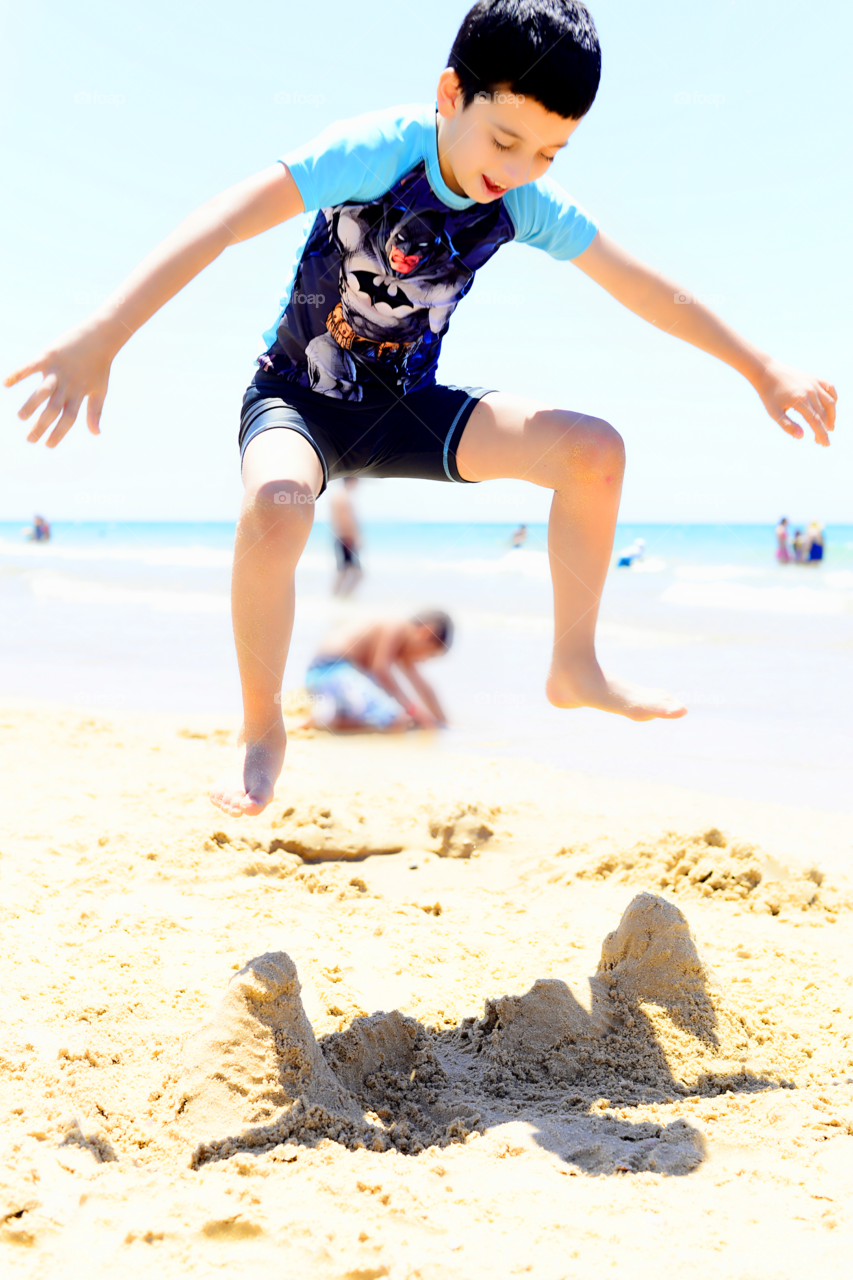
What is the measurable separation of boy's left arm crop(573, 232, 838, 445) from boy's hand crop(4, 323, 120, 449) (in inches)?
53.5

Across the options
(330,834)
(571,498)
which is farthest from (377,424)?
(330,834)

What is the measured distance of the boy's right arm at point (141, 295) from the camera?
1837 mm

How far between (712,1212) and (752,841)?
219 centimetres

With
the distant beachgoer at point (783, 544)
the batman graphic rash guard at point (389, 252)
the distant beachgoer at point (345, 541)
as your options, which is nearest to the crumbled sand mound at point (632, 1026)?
the batman graphic rash guard at point (389, 252)

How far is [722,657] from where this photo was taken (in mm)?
8711

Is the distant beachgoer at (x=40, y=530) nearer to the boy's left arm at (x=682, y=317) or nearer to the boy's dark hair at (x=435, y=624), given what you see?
the boy's dark hair at (x=435, y=624)

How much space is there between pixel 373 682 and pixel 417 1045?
356cm

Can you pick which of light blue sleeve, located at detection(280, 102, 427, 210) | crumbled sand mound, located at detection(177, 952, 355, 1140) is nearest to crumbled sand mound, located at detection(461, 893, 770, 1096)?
crumbled sand mound, located at detection(177, 952, 355, 1140)

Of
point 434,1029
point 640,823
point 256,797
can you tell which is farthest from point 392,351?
point 640,823

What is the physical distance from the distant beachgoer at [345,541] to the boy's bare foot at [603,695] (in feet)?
10.9

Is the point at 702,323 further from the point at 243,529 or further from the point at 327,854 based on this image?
the point at 327,854

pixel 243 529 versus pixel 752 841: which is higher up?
pixel 243 529

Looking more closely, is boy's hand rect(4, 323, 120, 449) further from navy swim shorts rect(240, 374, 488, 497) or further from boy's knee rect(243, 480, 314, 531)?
navy swim shorts rect(240, 374, 488, 497)

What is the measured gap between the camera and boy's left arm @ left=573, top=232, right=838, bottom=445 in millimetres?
2533
